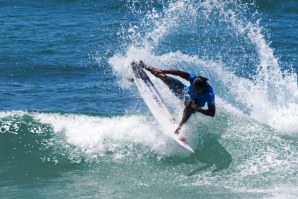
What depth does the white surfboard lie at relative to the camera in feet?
44.5

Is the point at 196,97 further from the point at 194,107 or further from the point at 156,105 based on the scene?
the point at 156,105

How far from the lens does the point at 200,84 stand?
43.3 ft

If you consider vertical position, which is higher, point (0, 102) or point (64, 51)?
point (64, 51)

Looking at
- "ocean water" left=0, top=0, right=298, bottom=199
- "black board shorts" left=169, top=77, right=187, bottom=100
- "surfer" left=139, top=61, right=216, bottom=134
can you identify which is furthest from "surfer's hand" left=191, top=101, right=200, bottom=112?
"black board shorts" left=169, top=77, right=187, bottom=100

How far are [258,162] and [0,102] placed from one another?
329 inches

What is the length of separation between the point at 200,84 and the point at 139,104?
13.1 feet

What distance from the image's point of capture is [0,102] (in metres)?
18.8

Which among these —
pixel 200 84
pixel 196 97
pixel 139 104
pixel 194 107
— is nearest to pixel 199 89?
pixel 200 84

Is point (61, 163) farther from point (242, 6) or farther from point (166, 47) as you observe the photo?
point (242, 6)

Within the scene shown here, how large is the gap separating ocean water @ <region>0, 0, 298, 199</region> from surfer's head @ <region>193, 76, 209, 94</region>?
1.06m

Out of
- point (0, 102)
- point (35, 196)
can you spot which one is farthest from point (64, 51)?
point (35, 196)

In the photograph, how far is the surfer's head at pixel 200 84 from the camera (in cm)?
1317

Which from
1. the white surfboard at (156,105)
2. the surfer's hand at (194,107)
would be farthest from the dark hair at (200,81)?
the white surfboard at (156,105)

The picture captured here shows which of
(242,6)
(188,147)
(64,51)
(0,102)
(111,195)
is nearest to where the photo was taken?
(111,195)
